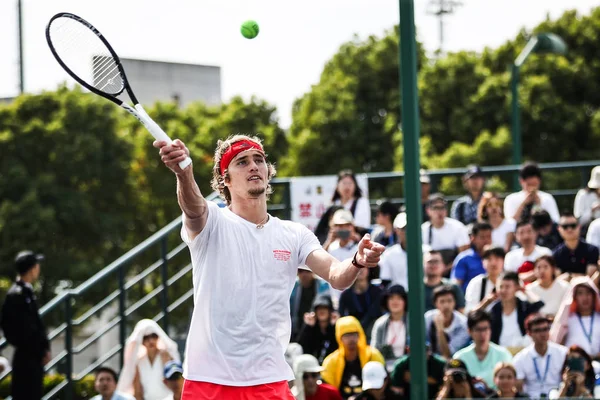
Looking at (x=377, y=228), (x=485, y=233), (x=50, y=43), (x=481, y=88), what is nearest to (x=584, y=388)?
(x=485, y=233)

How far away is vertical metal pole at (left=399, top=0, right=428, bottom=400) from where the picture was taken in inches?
311

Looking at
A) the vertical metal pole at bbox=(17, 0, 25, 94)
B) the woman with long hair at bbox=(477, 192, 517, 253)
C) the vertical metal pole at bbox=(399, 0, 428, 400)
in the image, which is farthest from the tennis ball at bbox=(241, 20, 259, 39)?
the vertical metal pole at bbox=(17, 0, 25, 94)

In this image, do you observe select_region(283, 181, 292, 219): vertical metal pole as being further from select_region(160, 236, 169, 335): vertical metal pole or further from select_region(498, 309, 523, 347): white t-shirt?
select_region(498, 309, 523, 347): white t-shirt

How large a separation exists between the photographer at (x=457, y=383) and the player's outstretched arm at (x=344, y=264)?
3.95 meters

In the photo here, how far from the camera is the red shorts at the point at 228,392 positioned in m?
5.39

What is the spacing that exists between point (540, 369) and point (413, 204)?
2.69 metres

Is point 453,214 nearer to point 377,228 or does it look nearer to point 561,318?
point 377,228

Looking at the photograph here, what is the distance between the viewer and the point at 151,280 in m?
39.2

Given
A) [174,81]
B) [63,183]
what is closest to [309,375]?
[63,183]

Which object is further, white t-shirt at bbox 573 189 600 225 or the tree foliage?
the tree foliage

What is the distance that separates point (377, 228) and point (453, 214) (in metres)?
1.02

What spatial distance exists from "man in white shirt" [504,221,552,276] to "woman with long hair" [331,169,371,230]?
177cm

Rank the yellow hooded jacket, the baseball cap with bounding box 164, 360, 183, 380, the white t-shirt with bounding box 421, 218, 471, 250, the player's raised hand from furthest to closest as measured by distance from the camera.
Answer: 1. the white t-shirt with bounding box 421, 218, 471, 250
2. the yellow hooded jacket
3. the baseball cap with bounding box 164, 360, 183, 380
4. the player's raised hand

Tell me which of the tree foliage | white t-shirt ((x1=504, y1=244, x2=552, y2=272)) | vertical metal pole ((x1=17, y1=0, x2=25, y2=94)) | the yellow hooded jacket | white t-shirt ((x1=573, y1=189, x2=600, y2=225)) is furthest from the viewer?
vertical metal pole ((x1=17, y1=0, x2=25, y2=94))
